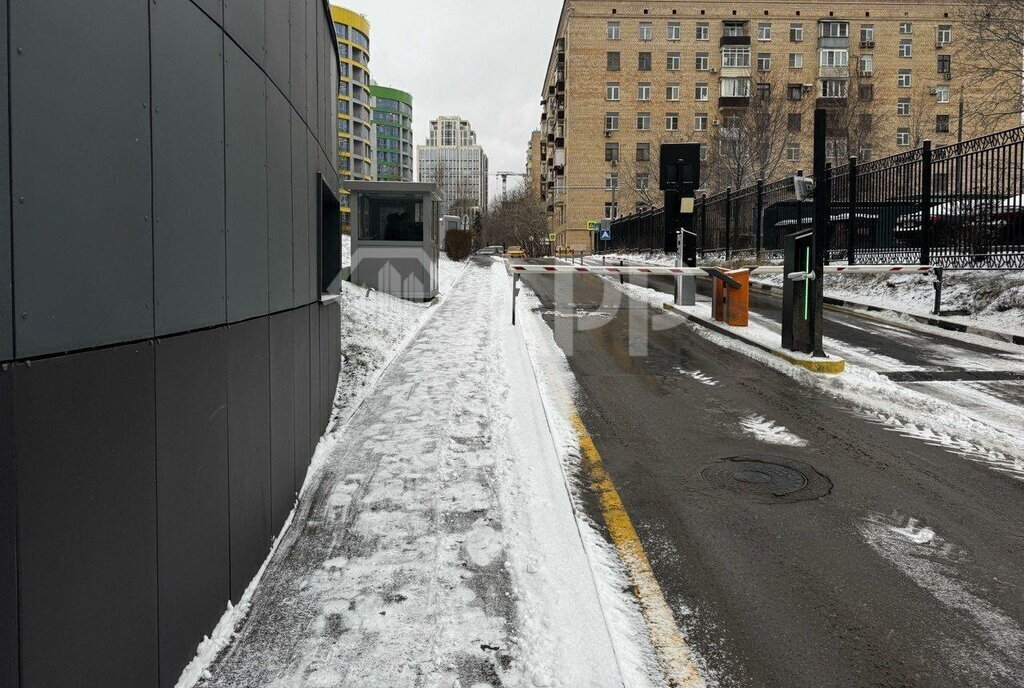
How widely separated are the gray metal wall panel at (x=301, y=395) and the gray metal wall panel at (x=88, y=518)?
2.41 m

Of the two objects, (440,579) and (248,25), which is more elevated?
(248,25)

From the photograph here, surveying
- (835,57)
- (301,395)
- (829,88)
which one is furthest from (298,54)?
(835,57)

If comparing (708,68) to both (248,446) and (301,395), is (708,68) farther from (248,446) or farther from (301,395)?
(248,446)

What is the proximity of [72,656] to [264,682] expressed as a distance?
0.93m

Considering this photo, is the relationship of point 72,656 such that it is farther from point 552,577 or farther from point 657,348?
point 657,348

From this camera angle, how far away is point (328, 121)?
700 centimetres

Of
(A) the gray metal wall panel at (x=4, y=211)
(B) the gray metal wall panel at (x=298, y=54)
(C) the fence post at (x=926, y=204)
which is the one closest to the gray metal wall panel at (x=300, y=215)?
(B) the gray metal wall panel at (x=298, y=54)

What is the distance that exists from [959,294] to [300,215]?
1264cm

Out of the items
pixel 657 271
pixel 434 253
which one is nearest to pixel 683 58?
pixel 434 253

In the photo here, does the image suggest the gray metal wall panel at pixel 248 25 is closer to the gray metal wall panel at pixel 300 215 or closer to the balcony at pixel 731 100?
the gray metal wall panel at pixel 300 215

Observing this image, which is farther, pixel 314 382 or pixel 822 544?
pixel 314 382

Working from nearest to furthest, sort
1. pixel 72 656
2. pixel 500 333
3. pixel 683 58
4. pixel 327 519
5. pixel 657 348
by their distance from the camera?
1. pixel 72 656
2. pixel 327 519
3. pixel 657 348
4. pixel 500 333
5. pixel 683 58

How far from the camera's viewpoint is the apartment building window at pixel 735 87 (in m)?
72.6

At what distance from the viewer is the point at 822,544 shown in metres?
3.99
